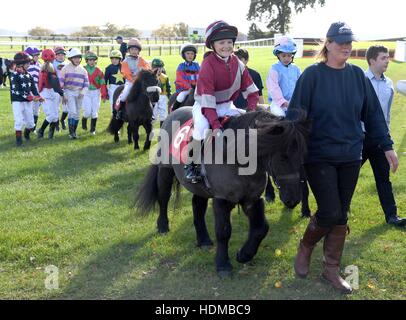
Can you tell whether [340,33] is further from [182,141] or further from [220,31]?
[182,141]

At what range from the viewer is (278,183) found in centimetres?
397

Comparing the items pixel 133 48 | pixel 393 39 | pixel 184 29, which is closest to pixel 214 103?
pixel 133 48

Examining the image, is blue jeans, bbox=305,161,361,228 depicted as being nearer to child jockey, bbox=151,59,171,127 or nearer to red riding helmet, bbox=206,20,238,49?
red riding helmet, bbox=206,20,238,49

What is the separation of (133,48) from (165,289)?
7.08 metres

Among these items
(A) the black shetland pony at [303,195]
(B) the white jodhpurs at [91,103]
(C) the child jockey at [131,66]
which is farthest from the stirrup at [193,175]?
(B) the white jodhpurs at [91,103]

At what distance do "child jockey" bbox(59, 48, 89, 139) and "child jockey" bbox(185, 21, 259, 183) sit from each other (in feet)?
24.5

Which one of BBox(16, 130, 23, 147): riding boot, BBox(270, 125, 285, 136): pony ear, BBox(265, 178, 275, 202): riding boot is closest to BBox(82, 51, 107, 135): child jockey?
BBox(16, 130, 23, 147): riding boot

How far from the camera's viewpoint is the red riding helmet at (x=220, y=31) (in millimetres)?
4461

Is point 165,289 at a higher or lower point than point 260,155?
lower

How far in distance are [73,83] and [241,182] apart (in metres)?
8.22

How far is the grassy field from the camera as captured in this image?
4.40 m

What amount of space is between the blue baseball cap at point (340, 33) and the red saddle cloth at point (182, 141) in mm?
1707

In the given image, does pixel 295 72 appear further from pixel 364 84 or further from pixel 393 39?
pixel 393 39

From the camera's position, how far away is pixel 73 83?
1152 cm
